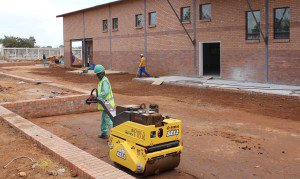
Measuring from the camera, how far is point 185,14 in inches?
969

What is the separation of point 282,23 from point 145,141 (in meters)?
15.2

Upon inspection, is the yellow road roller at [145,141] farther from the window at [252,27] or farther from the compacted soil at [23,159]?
the window at [252,27]

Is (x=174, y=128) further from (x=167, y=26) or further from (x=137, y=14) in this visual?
(x=137, y=14)

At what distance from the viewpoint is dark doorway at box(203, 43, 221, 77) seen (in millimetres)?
25000

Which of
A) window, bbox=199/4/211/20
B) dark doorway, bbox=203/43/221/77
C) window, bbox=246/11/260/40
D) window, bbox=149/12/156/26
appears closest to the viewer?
window, bbox=246/11/260/40

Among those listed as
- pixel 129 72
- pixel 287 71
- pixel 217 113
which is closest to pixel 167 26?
pixel 129 72

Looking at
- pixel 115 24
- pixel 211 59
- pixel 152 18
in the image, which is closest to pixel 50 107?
pixel 211 59

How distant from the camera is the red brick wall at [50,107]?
36.8ft

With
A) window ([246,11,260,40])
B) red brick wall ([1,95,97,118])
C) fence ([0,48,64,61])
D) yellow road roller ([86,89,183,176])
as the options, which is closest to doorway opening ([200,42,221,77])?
window ([246,11,260,40])

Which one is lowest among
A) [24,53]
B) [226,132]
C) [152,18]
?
[226,132]

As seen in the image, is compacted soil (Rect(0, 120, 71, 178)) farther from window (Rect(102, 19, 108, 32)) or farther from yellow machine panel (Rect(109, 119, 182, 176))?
window (Rect(102, 19, 108, 32))

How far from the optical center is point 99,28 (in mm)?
34938

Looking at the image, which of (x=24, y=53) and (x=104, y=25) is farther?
(x=24, y=53)

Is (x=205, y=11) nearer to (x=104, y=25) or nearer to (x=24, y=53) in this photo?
(x=104, y=25)
